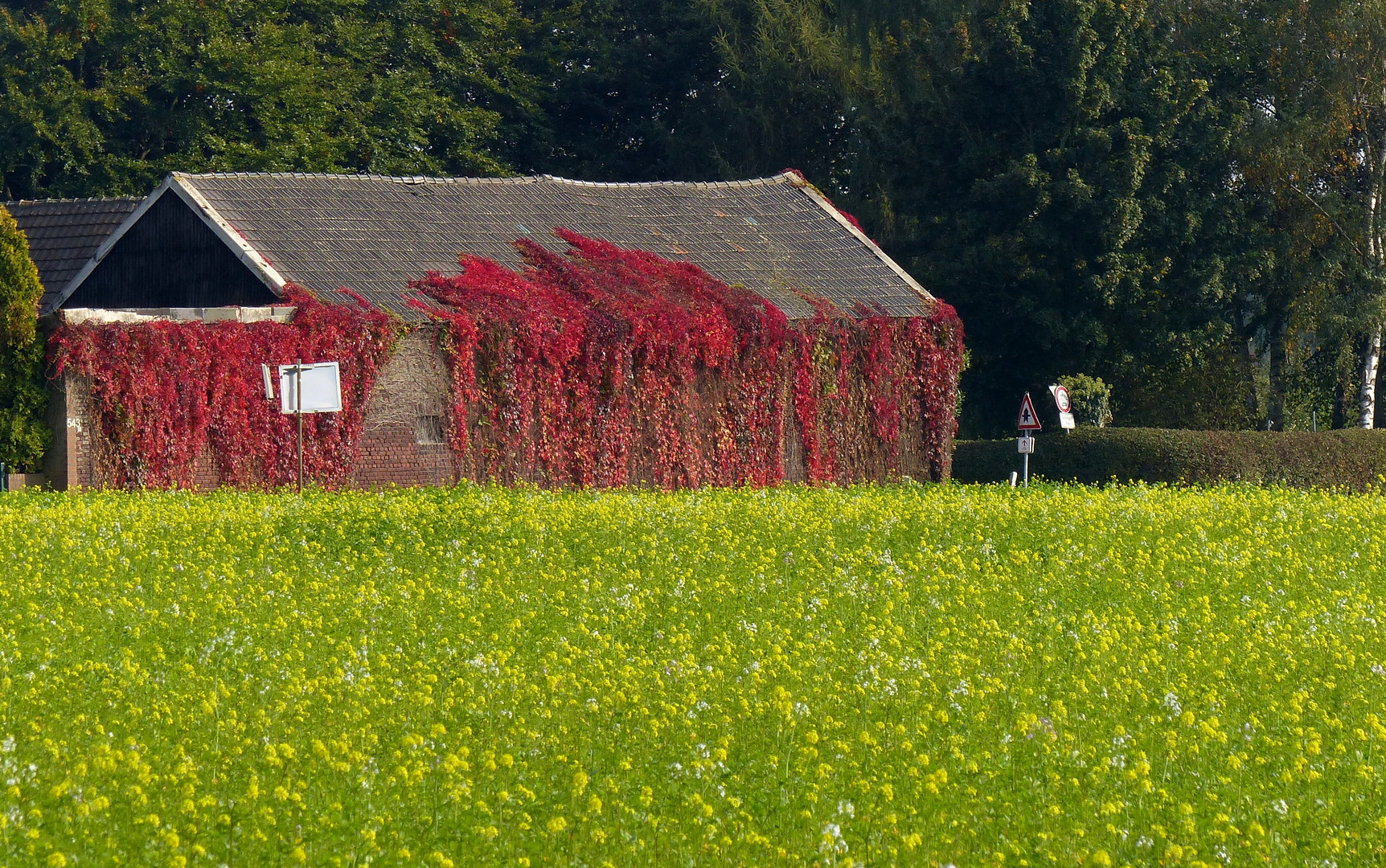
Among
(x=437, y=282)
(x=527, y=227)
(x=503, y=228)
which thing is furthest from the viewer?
(x=527, y=227)

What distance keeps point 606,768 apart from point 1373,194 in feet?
119

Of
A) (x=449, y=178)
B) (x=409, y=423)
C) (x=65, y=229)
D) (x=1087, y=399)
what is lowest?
(x=1087, y=399)

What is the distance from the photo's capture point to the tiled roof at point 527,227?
26.9 metres

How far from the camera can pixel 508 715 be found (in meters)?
9.70

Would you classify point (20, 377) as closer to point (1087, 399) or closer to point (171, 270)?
point (171, 270)

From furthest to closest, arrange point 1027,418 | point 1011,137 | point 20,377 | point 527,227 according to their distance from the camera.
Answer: point 1011,137 → point 527,227 → point 1027,418 → point 20,377

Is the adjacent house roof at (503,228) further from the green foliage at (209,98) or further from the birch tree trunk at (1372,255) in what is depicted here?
the birch tree trunk at (1372,255)

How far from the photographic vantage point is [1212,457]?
32.1m

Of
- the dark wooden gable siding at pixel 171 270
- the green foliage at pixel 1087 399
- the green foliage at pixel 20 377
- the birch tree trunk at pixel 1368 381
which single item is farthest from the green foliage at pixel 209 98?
the birch tree trunk at pixel 1368 381

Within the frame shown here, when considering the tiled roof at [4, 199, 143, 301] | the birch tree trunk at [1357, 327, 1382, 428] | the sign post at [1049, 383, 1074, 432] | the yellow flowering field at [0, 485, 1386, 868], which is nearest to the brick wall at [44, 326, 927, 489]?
the yellow flowering field at [0, 485, 1386, 868]

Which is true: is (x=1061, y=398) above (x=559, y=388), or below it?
below

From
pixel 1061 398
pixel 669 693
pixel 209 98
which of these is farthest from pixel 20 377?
pixel 209 98

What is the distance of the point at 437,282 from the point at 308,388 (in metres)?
5.55

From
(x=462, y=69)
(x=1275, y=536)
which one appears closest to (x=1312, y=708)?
(x=1275, y=536)
